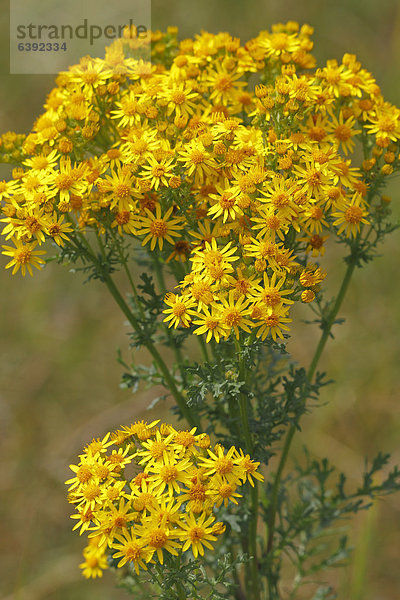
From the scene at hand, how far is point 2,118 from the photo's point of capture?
7.59 meters

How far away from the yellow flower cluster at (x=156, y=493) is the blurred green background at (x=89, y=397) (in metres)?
2.61

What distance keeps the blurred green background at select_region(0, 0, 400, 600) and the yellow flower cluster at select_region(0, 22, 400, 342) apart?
3027 mm

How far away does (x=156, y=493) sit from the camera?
7.89 feet

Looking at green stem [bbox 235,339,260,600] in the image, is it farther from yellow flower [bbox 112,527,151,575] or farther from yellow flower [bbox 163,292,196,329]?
yellow flower [bbox 112,527,151,575]

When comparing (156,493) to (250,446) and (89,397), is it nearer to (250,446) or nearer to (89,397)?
(250,446)

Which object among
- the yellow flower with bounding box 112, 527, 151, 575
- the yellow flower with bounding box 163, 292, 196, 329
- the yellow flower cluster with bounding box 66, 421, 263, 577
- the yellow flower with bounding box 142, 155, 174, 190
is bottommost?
the yellow flower with bounding box 112, 527, 151, 575

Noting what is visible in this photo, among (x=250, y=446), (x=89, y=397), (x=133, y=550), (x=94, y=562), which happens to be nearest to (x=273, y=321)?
(x=250, y=446)

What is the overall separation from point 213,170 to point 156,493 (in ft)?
4.59

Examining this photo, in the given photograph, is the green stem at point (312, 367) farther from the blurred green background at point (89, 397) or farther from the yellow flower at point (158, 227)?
the blurred green background at point (89, 397)

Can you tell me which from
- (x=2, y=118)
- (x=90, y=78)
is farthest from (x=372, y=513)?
(x=2, y=118)

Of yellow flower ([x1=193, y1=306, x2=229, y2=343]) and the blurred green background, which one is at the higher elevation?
the blurred green background

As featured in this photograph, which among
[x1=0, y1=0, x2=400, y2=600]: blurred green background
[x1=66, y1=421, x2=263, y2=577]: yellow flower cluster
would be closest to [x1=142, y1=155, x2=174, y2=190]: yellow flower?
[x1=66, y1=421, x2=263, y2=577]: yellow flower cluster

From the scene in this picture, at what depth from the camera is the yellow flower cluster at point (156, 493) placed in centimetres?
234

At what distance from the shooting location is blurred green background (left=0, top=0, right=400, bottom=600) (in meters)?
5.28
